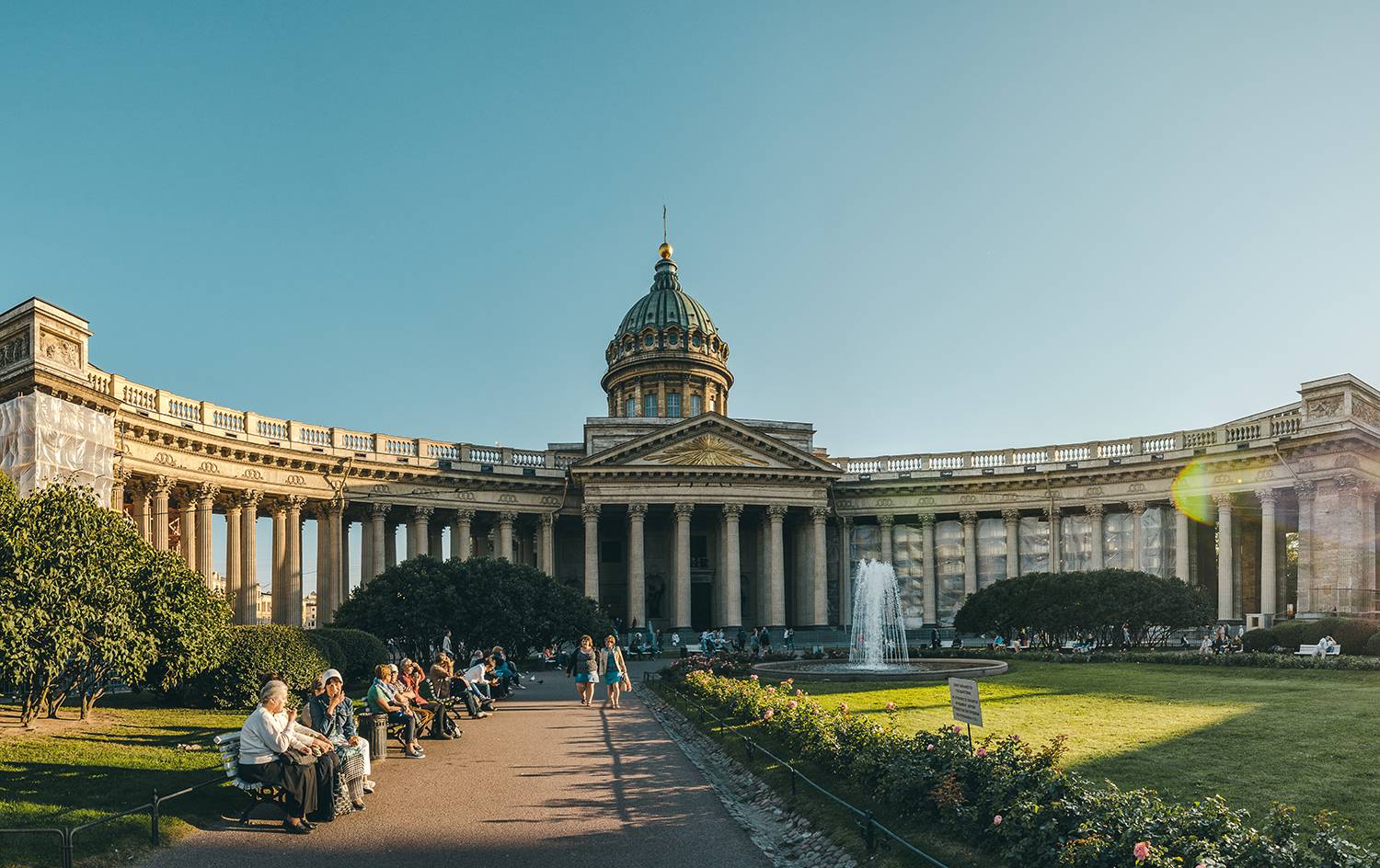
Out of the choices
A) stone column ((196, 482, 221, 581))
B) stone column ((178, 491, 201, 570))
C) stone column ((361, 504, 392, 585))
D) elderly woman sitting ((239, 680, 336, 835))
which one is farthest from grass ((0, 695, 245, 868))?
stone column ((361, 504, 392, 585))

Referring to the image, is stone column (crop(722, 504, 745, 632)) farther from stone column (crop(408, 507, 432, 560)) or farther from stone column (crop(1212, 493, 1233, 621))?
stone column (crop(1212, 493, 1233, 621))

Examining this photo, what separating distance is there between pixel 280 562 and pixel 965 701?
45.5 metres

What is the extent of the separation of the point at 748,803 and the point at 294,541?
1684 inches

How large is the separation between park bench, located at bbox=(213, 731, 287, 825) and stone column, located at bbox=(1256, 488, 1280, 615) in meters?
51.1

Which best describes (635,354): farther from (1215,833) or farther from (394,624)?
(1215,833)

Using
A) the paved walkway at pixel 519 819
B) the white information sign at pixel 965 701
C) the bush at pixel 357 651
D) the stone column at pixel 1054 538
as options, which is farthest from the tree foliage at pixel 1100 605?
the white information sign at pixel 965 701

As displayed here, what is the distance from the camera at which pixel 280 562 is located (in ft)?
169

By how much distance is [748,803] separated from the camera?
48.3 feet

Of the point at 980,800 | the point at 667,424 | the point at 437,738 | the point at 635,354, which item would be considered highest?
the point at 635,354

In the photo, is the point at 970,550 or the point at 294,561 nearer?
the point at 294,561

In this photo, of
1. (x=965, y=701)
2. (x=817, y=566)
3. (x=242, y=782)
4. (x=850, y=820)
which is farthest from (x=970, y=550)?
(x=242, y=782)

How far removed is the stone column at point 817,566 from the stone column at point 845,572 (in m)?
2.88

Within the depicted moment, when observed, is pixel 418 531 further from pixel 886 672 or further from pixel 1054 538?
pixel 1054 538

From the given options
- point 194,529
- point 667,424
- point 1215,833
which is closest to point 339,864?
point 1215,833
